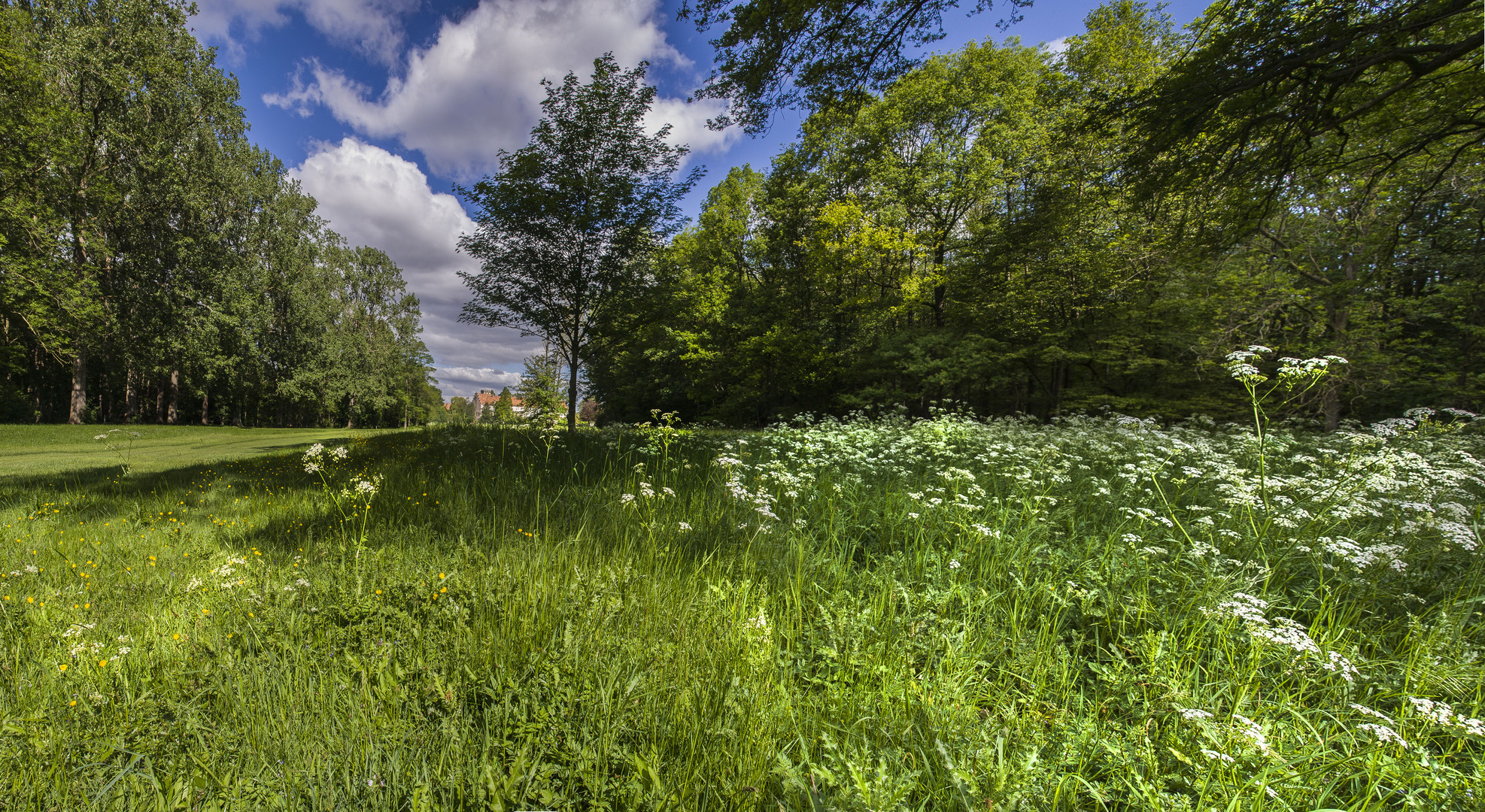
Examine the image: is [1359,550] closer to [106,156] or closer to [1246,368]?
[1246,368]

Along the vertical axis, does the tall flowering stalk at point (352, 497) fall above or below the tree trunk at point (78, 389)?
below

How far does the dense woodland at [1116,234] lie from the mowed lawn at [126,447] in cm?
941

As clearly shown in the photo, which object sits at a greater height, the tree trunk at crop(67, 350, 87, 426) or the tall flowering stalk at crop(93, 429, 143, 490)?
the tree trunk at crop(67, 350, 87, 426)

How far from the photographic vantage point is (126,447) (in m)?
13.2

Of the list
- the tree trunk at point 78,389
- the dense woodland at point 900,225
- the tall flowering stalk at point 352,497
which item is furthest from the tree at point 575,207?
the tree trunk at point 78,389

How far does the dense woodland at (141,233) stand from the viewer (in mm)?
15656

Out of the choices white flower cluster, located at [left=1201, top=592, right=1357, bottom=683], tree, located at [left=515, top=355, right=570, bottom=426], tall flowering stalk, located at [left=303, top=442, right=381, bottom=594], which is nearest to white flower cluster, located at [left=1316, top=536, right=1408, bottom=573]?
white flower cluster, located at [left=1201, top=592, right=1357, bottom=683]

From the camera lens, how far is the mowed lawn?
860 centimetres

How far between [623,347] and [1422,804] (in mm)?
12690

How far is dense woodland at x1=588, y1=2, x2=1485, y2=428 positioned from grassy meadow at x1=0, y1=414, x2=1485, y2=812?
16.7 feet

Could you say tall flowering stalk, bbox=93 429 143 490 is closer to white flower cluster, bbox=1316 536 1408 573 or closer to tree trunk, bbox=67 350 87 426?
white flower cluster, bbox=1316 536 1408 573

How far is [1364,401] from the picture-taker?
14109 mm

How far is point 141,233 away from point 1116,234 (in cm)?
4048

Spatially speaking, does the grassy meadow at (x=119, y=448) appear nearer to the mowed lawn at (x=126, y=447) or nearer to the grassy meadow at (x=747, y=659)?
the mowed lawn at (x=126, y=447)
